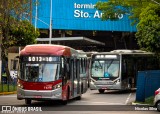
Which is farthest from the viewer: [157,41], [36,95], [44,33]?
[44,33]

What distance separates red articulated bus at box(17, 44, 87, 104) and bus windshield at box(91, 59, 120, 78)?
483 inches

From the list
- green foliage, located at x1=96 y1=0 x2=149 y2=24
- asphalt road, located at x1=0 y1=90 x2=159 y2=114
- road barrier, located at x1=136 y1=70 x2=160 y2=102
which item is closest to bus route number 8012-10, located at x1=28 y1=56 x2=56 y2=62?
asphalt road, located at x1=0 y1=90 x2=159 y2=114

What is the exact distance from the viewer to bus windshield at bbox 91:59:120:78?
34562mm

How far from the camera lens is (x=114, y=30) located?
78062mm

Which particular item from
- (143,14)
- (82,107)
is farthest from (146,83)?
(143,14)

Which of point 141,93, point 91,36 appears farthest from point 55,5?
point 141,93

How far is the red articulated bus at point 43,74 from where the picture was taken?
21.2 metres

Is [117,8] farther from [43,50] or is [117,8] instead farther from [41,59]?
[41,59]

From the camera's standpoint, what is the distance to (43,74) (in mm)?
21438

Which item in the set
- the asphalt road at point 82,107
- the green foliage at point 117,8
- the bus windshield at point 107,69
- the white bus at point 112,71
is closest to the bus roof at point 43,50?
the asphalt road at point 82,107

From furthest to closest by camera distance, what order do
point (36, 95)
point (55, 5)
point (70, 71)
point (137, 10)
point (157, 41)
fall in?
1. point (55, 5)
2. point (137, 10)
3. point (157, 41)
4. point (70, 71)
5. point (36, 95)

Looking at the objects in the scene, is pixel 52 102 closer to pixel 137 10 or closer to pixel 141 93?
pixel 141 93

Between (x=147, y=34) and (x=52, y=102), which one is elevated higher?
(x=147, y=34)

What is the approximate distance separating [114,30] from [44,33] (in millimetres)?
12892
